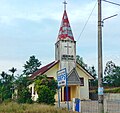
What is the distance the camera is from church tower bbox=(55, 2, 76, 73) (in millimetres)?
40000

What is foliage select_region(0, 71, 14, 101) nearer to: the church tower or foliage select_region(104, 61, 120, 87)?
the church tower

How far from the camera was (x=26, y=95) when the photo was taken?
2969 centimetres

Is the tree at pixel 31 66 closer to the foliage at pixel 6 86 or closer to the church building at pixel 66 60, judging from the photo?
the foliage at pixel 6 86

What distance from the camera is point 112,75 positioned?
64062 mm

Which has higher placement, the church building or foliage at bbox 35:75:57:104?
the church building

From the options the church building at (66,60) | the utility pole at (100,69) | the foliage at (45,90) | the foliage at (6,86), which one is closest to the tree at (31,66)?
the foliage at (6,86)

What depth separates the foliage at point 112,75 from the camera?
61.6m

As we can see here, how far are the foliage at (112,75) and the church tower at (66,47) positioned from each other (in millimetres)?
22508

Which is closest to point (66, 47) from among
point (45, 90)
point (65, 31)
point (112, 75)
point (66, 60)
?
point (66, 60)

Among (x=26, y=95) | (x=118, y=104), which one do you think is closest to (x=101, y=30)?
(x=118, y=104)

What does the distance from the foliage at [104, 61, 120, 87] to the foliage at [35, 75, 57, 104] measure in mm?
31568

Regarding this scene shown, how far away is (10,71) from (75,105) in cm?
3920

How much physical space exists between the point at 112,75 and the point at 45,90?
38181 mm

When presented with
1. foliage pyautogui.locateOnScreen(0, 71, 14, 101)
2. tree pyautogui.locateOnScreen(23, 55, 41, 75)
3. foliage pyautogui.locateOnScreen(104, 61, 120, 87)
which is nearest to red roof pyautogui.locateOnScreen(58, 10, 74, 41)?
foliage pyautogui.locateOnScreen(0, 71, 14, 101)
